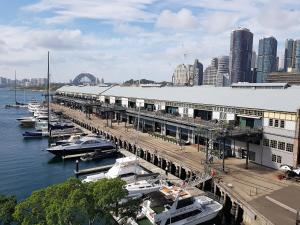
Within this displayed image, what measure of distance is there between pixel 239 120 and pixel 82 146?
3466 centimetres

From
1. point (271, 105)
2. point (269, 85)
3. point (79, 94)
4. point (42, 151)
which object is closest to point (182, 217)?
point (271, 105)

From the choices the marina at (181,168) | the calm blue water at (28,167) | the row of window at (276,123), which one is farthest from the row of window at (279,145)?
the calm blue water at (28,167)

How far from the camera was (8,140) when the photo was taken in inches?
3460

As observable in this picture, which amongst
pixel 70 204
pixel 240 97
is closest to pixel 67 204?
pixel 70 204

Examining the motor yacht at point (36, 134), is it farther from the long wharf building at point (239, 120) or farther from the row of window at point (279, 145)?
the row of window at point (279, 145)

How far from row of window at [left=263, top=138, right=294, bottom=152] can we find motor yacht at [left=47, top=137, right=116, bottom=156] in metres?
35.5

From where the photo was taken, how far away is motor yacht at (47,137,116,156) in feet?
220

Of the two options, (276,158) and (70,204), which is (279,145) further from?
(70,204)

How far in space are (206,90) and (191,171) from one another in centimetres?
2929

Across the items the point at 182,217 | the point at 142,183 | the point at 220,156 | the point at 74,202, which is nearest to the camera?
the point at 74,202

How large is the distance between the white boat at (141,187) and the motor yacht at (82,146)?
93.3 feet

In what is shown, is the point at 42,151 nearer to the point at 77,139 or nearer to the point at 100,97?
the point at 77,139

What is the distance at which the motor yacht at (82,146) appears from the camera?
67062 mm

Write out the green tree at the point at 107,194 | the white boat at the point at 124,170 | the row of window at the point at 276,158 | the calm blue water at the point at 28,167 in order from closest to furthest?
1. the green tree at the point at 107,194
2. the row of window at the point at 276,158
3. the white boat at the point at 124,170
4. the calm blue water at the point at 28,167
